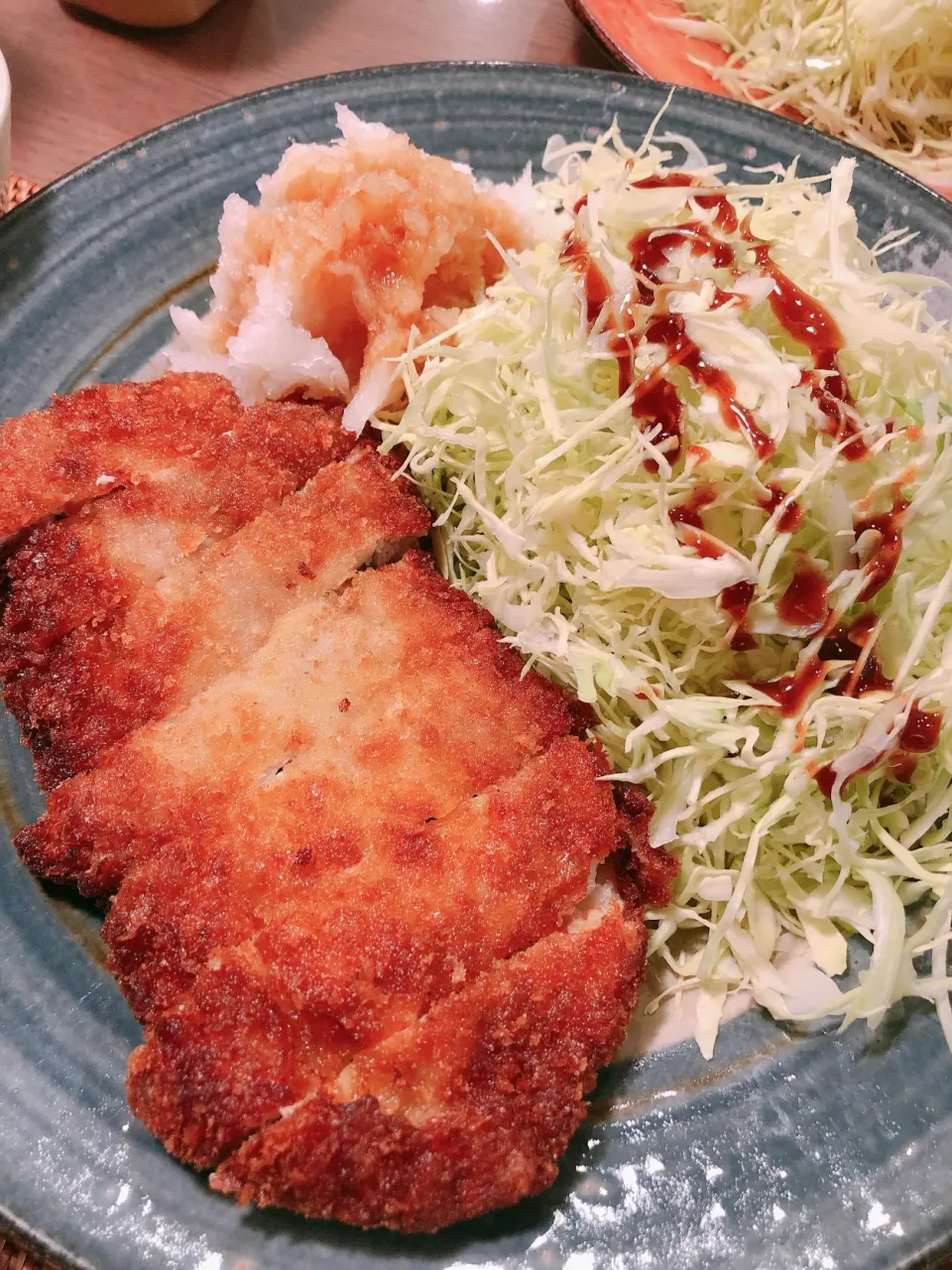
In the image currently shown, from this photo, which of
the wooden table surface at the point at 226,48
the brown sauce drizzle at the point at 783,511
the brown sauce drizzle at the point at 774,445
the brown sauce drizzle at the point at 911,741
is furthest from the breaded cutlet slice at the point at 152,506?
the wooden table surface at the point at 226,48

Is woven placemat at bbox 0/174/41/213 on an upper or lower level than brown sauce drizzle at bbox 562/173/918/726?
upper

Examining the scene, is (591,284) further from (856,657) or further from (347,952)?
(347,952)

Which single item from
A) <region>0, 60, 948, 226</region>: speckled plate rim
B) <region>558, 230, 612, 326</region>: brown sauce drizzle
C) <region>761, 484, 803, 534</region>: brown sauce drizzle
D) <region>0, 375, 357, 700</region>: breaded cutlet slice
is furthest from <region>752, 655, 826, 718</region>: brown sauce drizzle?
<region>0, 60, 948, 226</region>: speckled plate rim

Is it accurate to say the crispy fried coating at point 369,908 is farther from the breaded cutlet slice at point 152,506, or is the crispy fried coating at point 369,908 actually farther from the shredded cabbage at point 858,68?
the shredded cabbage at point 858,68

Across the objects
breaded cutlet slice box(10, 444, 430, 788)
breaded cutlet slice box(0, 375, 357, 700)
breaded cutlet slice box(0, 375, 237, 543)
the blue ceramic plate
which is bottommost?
the blue ceramic plate

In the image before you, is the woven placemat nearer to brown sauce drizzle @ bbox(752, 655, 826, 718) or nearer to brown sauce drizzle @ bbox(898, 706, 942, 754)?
brown sauce drizzle @ bbox(752, 655, 826, 718)

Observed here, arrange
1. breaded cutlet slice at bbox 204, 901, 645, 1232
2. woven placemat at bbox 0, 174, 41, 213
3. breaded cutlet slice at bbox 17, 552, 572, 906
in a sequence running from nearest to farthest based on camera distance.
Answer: breaded cutlet slice at bbox 204, 901, 645, 1232, breaded cutlet slice at bbox 17, 552, 572, 906, woven placemat at bbox 0, 174, 41, 213

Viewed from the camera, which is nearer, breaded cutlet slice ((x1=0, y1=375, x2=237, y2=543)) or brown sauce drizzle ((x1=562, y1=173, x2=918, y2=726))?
brown sauce drizzle ((x1=562, y1=173, x2=918, y2=726))

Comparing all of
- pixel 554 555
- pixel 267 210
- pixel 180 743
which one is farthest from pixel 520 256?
pixel 180 743

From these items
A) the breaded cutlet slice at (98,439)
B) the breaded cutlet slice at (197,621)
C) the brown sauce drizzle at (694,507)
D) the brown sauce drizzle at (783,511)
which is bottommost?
the brown sauce drizzle at (783,511)

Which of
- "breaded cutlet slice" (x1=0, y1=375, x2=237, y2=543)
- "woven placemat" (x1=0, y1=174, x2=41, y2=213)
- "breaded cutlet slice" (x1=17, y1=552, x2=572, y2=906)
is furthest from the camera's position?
"woven placemat" (x1=0, y1=174, x2=41, y2=213)
